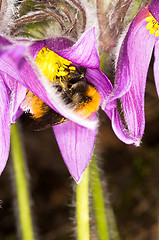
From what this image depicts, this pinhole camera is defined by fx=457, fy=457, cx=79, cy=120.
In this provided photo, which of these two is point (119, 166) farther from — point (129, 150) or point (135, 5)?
point (135, 5)

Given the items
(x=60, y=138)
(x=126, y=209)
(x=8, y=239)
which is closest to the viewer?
(x=60, y=138)

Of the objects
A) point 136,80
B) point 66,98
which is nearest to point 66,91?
point 66,98

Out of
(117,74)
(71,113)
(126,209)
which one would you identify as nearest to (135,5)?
(117,74)

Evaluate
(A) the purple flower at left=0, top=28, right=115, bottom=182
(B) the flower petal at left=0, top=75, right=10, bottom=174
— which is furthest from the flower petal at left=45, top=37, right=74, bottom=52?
(B) the flower petal at left=0, top=75, right=10, bottom=174

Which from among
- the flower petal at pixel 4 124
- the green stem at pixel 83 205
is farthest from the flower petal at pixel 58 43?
the green stem at pixel 83 205

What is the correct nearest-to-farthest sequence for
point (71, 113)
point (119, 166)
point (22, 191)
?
point (71, 113)
point (22, 191)
point (119, 166)

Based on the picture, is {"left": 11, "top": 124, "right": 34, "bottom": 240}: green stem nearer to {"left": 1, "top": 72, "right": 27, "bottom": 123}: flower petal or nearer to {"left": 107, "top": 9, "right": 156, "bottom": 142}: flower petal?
{"left": 1, "top": 72, "right": 27, "bottom": 123}: flower petal

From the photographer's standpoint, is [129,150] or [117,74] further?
[129,150]
